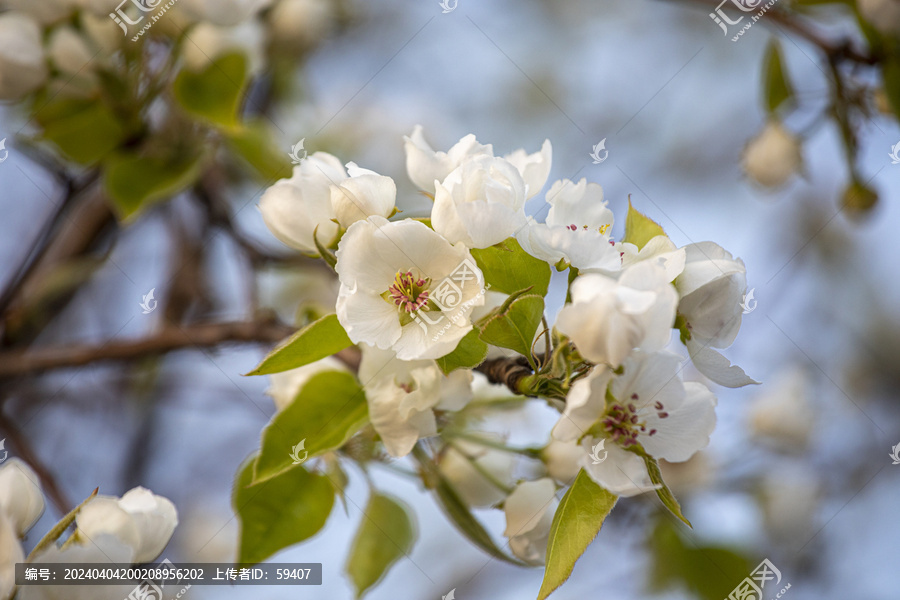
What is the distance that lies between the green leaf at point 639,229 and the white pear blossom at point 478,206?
4.4 inches

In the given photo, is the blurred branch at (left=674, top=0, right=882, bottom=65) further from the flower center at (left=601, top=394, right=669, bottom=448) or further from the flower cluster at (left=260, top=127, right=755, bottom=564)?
the flower center at (left=601, top=394, right=669, bottom=448)

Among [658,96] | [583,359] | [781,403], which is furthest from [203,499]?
[658,96]

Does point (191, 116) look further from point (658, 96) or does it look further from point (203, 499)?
point (658, 96)

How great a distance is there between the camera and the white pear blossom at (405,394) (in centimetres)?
64

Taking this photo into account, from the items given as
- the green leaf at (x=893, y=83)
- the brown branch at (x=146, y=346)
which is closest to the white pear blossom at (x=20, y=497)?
the brown branch at (x=146, y=346)

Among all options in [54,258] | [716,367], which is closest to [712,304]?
[716,367]

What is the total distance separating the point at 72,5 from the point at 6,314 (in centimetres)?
54

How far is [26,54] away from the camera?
101 centimetres

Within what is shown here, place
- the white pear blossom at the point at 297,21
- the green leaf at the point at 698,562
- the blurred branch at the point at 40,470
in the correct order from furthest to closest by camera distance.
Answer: the white pear blossom at the point at 297,21 < the green leaf at the point at 698,562 < the blurred branch at the point at 40,470

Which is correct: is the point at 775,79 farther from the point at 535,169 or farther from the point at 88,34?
the point at 88,34

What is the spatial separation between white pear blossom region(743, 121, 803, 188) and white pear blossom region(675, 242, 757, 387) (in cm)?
102

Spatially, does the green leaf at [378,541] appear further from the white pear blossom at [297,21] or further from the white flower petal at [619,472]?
the white pear blossom at [297,21]

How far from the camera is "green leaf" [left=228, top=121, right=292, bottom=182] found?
47.2 inches

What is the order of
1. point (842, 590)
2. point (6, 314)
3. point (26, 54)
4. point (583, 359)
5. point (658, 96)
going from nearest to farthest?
1. point (583, 359)
2. point (26, 54)
3. point (6, 314)
4. point (842, 590)
5. point (658, 96)
